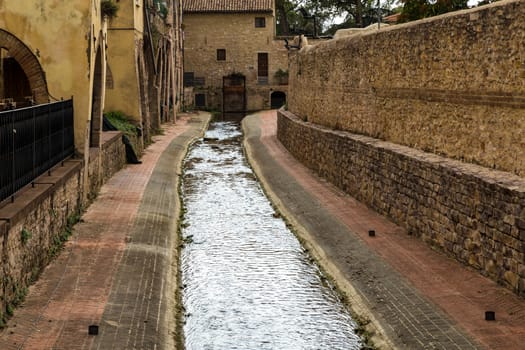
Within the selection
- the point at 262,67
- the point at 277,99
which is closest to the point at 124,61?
the point at 262,67

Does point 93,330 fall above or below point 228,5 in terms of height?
below

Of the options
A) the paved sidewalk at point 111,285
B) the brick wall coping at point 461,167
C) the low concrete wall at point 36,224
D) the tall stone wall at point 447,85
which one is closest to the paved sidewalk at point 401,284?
the brick wall coping at point 461,167

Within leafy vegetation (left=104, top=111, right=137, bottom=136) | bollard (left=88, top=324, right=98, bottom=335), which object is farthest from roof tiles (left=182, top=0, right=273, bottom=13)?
bollard (left=88, top=324, right=98, bottom=335)

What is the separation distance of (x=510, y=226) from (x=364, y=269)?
8.85ft

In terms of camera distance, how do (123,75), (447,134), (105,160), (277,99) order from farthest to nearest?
(277,99) → (123,75) → (105,160) → (447,134)

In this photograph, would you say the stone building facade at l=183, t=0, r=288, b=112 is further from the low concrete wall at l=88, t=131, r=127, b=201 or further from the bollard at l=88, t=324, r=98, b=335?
the bollard at l=88, t=324, r=98, b=335

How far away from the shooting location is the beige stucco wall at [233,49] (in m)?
57.7

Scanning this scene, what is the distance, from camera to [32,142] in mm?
13328

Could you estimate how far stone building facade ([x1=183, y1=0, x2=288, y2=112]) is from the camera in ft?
189

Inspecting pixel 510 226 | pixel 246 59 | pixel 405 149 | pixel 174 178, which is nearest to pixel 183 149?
pixel 174 178

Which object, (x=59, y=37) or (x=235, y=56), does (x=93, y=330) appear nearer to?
(x=59, y=37)

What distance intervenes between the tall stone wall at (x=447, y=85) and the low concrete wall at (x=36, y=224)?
653 cm

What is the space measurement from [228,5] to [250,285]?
152ft

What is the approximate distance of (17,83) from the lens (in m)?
22.4
